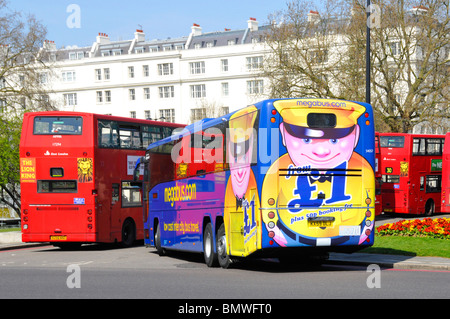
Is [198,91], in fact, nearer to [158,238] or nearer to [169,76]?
[169,76]

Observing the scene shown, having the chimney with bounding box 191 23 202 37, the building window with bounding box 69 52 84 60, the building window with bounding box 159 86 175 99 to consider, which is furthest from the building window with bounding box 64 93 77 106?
the chimney with bounding box 191 23 202 37

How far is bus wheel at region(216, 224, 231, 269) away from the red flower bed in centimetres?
728

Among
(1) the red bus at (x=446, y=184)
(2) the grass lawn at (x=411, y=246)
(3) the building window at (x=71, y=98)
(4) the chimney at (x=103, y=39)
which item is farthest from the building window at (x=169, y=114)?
(2) the grass lawn at (x=411, y=246)

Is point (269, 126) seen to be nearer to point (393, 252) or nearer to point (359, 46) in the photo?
point (393, 252)

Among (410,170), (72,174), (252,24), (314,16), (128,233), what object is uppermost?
(252,24)

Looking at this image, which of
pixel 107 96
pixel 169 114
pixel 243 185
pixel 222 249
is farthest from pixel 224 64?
pixel 243 185

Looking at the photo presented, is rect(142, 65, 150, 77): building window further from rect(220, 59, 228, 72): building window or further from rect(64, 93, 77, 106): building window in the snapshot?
rect(64, 93, 77, 106): building window

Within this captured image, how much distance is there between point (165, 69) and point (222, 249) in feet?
284

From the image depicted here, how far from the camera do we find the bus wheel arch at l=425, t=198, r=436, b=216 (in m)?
42.0

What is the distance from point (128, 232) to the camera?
28.3 meters

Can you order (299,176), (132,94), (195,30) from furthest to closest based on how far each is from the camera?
1. (195,30)
2. (132,94)
3. (299,176)

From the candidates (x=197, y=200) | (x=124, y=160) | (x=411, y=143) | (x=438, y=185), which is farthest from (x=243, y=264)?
(x=438, y=185)

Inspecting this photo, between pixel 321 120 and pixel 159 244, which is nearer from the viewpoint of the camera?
pixel 321 120

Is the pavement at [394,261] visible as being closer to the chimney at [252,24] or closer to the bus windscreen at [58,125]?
the bus windscreen at [58,125]
